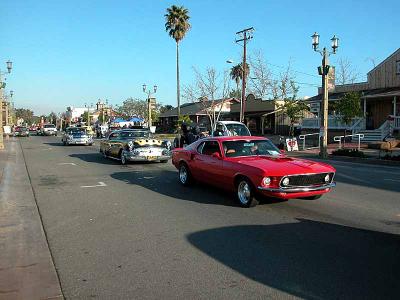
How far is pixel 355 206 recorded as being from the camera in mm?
8820

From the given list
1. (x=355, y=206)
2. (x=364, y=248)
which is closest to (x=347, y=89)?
(x=355, y=206)

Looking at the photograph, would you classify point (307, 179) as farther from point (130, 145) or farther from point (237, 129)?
point (237, 129)

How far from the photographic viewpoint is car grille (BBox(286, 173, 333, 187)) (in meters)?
8.13

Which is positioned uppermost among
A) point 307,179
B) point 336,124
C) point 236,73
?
point 236,73

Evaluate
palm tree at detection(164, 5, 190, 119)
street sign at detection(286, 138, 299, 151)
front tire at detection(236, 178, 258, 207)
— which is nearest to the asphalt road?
front tire at detection(236, 178, 258, 207)

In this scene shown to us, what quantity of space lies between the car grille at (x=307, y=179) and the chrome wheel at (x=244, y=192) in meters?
0.86

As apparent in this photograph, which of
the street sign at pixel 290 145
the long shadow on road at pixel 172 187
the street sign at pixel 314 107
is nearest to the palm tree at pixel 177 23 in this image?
the street sign at pixel 314 107

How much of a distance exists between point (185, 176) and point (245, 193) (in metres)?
3.16

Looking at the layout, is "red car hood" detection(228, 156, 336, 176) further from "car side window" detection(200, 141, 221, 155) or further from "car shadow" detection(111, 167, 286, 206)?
"car side window" detection(200, 141, 221, 155)

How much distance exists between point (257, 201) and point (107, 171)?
335 inches

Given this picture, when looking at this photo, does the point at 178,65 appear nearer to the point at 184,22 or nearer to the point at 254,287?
the point at 184,22

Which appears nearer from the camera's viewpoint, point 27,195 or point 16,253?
point 16,253

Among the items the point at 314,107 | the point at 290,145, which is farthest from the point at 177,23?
the point at 290,145

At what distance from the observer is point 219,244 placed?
6258 millimetres
